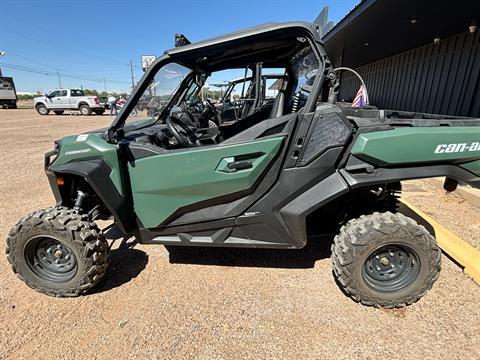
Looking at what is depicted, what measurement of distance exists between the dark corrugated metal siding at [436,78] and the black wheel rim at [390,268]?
568 cm

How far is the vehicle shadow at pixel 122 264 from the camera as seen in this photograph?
2.55 m

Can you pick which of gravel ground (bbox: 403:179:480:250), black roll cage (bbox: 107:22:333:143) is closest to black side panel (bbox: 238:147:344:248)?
black roll cage (bbox: 107:22:333:143)

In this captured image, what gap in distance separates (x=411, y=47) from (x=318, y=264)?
340 inches

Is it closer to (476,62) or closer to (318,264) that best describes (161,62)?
(318,264)

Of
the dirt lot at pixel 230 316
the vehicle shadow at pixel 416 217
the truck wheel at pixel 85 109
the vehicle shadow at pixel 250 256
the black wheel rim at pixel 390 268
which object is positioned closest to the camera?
the dirt lot at pixel 230 316

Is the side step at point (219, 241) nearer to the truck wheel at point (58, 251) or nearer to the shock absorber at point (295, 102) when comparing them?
the truck wheel at point (58, 251)

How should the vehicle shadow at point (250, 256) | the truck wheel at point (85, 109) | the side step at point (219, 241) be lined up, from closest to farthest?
the side step at point (219, 241) < the vehicle shadow at point (250, 256) < the truck wheel at point (85, 109)

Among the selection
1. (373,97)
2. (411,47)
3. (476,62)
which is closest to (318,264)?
(476,62)

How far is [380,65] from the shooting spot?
36.2 feet

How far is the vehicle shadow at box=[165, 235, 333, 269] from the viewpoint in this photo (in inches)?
111

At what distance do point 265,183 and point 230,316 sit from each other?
1.06 meters

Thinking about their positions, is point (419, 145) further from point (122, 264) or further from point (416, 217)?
point (122, 264)

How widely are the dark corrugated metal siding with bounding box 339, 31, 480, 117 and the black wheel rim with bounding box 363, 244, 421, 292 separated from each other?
568 centimetres

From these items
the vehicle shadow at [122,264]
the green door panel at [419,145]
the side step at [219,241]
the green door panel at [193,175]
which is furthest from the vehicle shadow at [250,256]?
the green door panel at [419,145]
